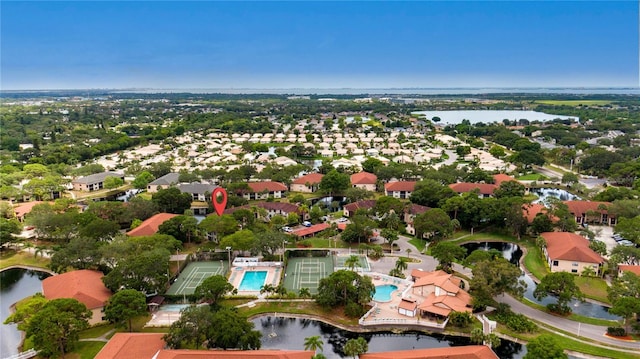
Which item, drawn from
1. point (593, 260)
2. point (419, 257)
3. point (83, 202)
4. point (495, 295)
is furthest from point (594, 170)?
point (83, 202)

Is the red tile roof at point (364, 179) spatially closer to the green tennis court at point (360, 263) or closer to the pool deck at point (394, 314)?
the green tennis court at point (360, 263)

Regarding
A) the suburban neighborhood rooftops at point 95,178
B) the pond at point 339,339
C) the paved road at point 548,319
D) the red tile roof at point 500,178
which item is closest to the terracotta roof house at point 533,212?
the paved road at point 548,319

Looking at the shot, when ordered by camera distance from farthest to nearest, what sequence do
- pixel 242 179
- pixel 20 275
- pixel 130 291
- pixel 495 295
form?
pixel 242 179
pixel 20 275
pixel 495 295
pixel 130 291

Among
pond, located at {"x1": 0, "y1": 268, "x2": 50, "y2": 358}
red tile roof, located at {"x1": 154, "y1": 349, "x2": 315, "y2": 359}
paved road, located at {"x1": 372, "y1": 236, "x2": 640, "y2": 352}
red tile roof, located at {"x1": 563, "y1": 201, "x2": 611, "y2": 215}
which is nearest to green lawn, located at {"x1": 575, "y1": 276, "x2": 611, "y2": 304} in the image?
paved road, located at {"x1": 372, "y1": 236, "x2": 640, "y2": 352}

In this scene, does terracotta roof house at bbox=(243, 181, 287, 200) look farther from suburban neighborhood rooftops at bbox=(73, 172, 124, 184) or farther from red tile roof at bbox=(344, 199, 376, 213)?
suburban neighborhood rooftops at bbox=(73, 172, 124, 184)

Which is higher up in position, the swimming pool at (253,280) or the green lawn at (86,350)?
the swimming pool at (253,280)

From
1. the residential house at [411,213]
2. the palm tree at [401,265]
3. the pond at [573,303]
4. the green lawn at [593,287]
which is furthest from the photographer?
the residential house at [411,213]

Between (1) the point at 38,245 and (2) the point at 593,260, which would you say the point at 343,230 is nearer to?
(2) the point at 593,260

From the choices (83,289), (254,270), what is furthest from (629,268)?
(83,289)

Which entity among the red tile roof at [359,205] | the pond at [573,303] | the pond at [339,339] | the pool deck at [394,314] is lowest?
the pond at [339,339]
